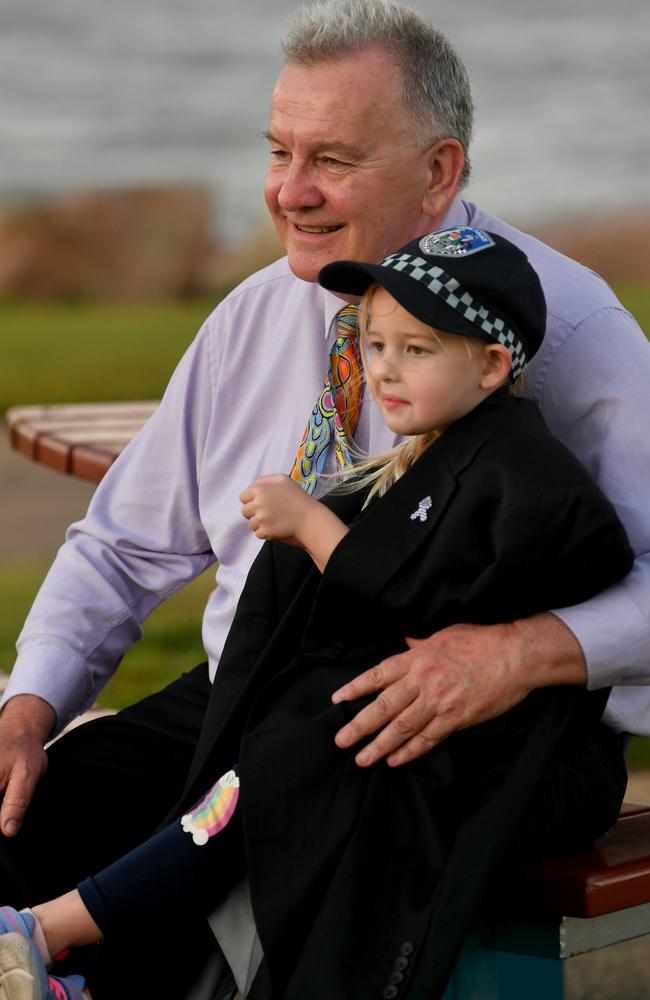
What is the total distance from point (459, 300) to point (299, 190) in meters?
0.51

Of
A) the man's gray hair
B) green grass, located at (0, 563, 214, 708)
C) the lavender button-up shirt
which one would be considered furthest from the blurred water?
the man's gray hair

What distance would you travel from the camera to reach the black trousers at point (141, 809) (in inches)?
76.3

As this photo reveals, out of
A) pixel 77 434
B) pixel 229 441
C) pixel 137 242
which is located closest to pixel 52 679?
pixel 229 441

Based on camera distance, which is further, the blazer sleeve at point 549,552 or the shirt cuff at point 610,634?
the shirt cuff at point 610,634

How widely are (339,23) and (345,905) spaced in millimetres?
1328

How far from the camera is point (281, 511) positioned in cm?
199

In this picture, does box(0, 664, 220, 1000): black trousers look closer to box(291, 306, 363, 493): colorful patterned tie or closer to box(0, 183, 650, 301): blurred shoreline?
box(291, 306, 363, 493): colorful patterned tie

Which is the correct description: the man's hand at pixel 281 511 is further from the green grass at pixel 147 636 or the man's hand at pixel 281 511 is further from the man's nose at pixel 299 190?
the green grass at pixel 147 636

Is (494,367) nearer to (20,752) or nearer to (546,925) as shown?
(546,925)

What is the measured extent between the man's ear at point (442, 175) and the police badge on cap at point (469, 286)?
0.39 m

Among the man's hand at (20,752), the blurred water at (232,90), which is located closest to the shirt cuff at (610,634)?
the man's hand at (20,752)

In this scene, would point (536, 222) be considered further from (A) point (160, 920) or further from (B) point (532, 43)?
(A) point (160, 920)

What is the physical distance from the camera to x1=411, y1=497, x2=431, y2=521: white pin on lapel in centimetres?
195

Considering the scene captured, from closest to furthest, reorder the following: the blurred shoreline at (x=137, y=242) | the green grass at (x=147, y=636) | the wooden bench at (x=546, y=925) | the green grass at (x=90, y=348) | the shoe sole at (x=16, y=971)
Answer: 1. the shoe sole at (x=16, y=971)
2. the wooden bench at (x=546, y=925)
3. the green grass at (x=147, y=636)
4. the green grass at (x=90, y=348)
5. the blurred shoreline at (x=137, y=242)
